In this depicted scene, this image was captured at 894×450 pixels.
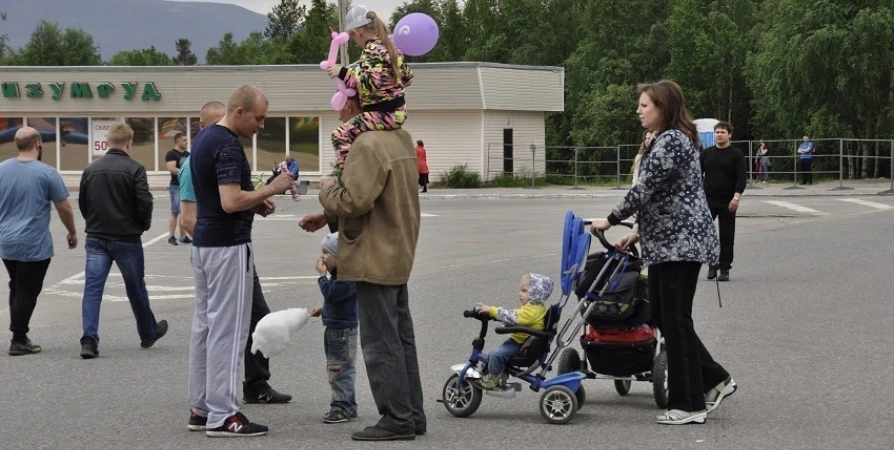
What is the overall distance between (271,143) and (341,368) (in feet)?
142

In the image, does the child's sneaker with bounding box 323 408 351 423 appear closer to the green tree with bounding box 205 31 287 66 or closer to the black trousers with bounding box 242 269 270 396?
the black trousers with bounding box 242 269 270 396

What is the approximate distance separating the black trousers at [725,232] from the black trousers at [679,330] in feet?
25.3

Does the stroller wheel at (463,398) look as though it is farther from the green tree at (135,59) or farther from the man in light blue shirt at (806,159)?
the green tree at (135,59)

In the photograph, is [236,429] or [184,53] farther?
[184,53]

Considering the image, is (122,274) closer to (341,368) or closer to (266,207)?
(266,207)

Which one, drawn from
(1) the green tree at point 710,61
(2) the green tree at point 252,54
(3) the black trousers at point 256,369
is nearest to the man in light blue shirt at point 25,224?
(3) the black trousers at point 256,369

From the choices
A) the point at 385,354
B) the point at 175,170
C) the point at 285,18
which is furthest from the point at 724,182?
the point at 285,18

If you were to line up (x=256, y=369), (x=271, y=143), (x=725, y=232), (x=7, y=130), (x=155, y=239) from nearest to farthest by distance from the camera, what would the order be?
1. (x=256, y=369)
2. (x=725, y=232)
3. (x=155, y=239)
4. (x=271, y=143)
5. (x=7, y=130)

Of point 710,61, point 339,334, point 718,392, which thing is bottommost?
point 718,392

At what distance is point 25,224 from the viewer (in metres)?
10.3

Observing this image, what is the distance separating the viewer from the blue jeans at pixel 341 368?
7.30 meters

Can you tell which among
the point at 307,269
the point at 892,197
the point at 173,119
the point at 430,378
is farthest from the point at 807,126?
the point at 430,378

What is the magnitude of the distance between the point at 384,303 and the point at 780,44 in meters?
48.8

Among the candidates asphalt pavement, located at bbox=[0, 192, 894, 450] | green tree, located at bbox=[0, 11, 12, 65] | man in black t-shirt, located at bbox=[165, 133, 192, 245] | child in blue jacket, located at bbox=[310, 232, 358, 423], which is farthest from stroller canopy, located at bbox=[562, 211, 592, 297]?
green tree, located at bbox=[0, 11, 12, 65]
